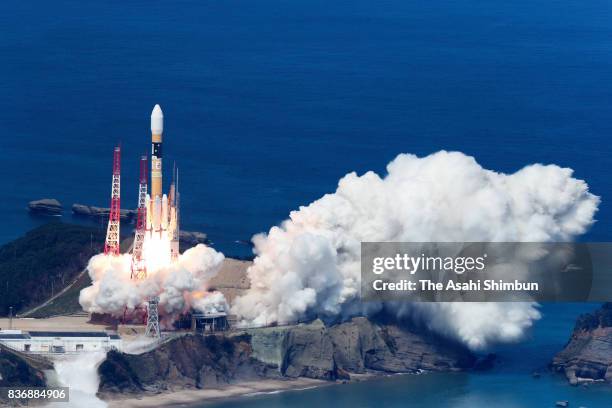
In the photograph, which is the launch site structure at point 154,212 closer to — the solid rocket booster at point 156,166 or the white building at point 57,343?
the solid rocket booster at point 156,166

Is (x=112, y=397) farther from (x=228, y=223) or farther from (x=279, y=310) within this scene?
(x=228, y=223)

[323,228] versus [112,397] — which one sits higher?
[323,228]

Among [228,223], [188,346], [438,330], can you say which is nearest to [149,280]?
[188,346]

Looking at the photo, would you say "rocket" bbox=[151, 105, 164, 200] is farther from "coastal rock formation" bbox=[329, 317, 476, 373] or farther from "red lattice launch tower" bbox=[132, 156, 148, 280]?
"coastal rock formation" bbox=[329, 317, 476, 373]

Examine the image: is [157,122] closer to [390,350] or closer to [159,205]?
[159,205]

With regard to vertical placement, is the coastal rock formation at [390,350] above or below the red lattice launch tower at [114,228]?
below

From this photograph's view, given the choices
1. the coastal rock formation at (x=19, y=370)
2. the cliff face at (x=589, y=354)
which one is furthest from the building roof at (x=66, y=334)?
the cliff face at (x=589, y=354)
